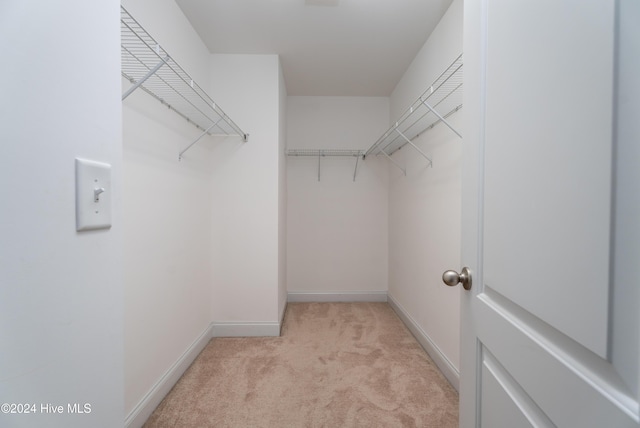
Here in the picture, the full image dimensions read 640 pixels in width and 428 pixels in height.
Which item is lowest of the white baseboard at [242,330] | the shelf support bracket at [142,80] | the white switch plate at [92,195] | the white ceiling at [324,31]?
the white baseboard at [242,330]

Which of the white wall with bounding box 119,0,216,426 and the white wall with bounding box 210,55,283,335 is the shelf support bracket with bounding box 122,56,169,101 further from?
the white wall with bounding box 210,55,283,335

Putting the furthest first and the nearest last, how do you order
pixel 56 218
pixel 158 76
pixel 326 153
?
pixel 326 153, pixel 158 76, pixel 56 218

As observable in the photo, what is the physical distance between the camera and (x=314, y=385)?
1690mm

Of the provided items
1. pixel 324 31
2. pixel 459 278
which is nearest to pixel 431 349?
pixel 459 278

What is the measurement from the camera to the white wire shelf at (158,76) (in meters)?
1.04

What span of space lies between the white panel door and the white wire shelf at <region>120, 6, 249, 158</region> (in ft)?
3.67

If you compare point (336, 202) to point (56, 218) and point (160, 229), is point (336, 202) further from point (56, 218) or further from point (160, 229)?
point (56, 218)

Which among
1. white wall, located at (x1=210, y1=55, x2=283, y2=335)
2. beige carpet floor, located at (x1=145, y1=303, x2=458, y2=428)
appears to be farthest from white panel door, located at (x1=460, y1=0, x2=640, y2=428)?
white wall, located at (x1=210, y1=55, x2=283, y2=335)

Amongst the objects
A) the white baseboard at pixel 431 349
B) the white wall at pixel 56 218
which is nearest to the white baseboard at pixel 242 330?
the white baseboard at pixel 431 349

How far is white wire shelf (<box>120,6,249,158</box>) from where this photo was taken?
104cm

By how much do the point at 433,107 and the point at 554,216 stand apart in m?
1.52

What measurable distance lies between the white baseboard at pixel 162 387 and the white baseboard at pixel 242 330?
207 mm

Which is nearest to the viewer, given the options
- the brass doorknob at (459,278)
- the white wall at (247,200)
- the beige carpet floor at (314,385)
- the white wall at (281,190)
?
the brass doorknob at (459,278)

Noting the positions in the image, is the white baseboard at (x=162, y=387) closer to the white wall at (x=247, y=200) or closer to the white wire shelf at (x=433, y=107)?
the white wall at (x=247, y=200)
